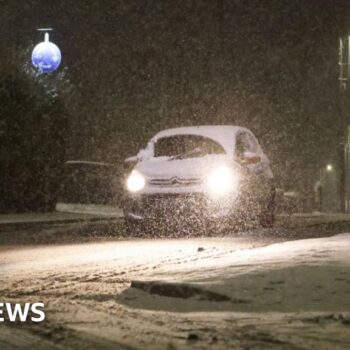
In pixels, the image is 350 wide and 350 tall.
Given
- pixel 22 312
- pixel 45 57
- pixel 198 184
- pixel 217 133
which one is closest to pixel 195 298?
pixel 22 312

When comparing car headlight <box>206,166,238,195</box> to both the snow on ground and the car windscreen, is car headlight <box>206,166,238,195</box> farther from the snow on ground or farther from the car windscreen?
the snow on ground

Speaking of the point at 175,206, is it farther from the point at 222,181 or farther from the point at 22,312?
the point at 22,312

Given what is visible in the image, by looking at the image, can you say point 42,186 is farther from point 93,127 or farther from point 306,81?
point 306,81

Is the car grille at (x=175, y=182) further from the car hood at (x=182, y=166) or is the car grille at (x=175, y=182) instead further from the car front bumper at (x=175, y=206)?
the car front bumper at (x=175, y=206)

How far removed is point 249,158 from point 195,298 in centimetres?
752

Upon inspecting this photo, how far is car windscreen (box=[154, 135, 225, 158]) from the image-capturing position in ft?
47.7

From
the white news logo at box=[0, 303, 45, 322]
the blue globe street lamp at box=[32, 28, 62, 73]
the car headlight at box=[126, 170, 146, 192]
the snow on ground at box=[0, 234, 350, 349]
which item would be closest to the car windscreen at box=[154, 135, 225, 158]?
the car headlight at box=[126, 170, 146, 192]

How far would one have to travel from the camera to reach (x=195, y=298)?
7156mm

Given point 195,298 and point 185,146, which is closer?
point 195,298

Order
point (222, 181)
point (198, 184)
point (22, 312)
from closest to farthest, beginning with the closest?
point (22, 312), point (198, 184), point (222, 181)

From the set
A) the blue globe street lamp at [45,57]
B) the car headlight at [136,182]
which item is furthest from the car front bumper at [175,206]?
the blue globe street lamp at [45,57]

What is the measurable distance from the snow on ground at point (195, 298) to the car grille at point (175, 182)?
10.4 feet

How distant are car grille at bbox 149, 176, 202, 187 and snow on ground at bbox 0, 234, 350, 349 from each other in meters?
3.17

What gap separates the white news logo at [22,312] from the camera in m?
6.73
